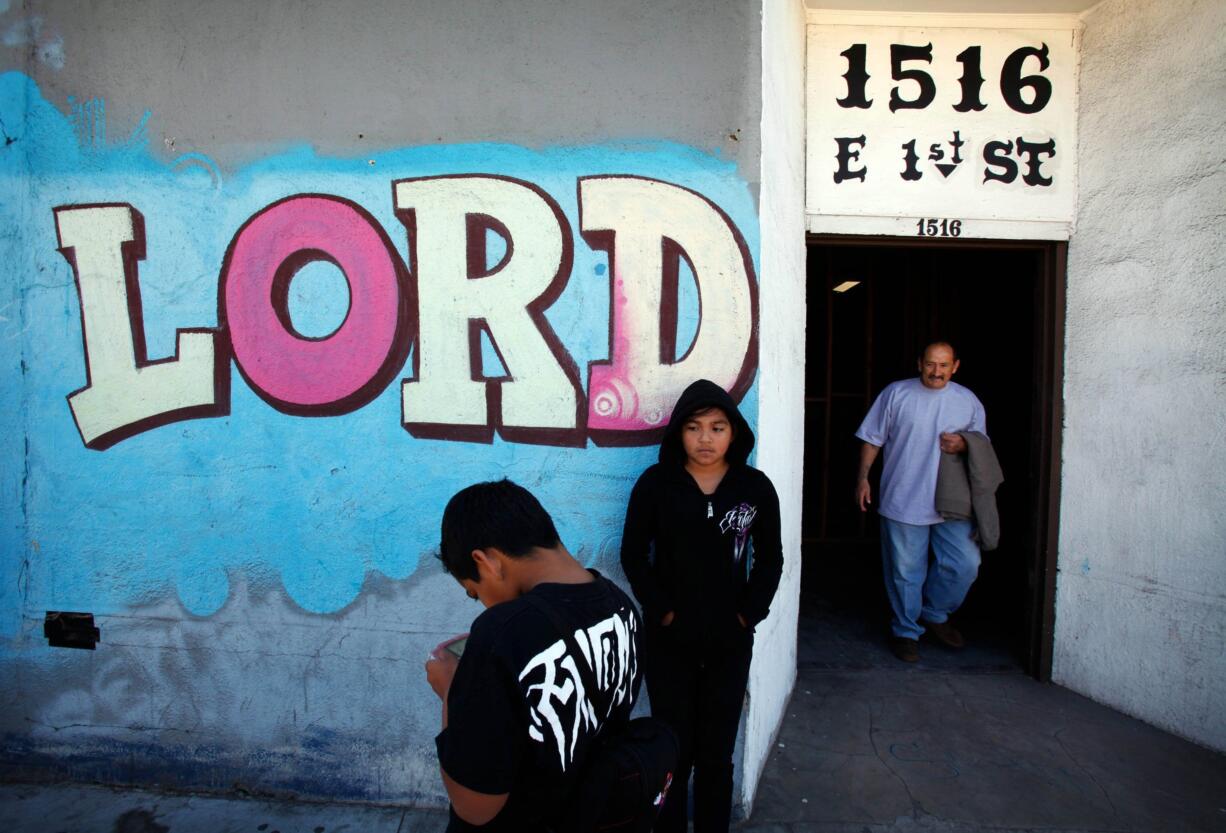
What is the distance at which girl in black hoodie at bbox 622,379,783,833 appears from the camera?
2451 mm

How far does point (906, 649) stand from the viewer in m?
4.22

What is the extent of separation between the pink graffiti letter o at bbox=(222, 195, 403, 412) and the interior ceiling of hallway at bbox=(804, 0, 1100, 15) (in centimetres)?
255

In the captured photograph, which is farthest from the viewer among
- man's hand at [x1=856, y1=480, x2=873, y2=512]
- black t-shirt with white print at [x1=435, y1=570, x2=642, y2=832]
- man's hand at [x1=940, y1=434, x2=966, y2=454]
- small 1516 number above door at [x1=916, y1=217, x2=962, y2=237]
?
man's hand at [x1=856, y1=480, x2=873, y2=512]

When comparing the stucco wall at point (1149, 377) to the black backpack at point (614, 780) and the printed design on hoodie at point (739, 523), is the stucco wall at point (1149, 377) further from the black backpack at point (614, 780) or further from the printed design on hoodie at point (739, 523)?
the black backpack at point (614, 780)

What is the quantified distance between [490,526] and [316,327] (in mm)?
1841

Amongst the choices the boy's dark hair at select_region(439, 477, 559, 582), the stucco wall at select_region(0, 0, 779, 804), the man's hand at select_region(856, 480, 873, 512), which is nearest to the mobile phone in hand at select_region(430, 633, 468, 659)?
the boy's dark hair at select_region(439, 477, 559, 582)

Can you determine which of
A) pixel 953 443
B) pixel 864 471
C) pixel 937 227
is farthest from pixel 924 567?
pixel 937 227

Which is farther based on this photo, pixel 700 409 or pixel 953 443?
pixel 953 443

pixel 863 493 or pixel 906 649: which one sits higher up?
pixel 863 493

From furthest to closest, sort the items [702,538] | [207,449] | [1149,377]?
[1149,377] < [207,449] < [702,538]

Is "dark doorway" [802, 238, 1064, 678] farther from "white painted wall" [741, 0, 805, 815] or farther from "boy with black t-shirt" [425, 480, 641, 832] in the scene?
"boy with black t-shirt" [425, 480, 641, 832]

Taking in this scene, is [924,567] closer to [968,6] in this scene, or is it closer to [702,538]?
[702,538]

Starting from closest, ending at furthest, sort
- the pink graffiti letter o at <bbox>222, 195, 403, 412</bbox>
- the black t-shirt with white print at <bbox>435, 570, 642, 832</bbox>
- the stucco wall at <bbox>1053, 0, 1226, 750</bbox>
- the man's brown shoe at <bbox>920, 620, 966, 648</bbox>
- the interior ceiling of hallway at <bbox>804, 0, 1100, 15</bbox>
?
the black t-shirt with white print at <bbox>435, 570, 642, 832</bbox>, the pink graffiti letter o at <bbox>222, 195, 403, 412</bbox>, the stucco wall at <bbox>1053, 0, 1226, 750</bbox>, the interior ceiling of hallway at <bbox>804, 0, 1100, 15</bbox>, the man's brown shoe at <bbox>920, 620, 966, 648</bbox>

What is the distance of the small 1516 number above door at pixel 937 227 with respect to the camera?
3.73 meters
